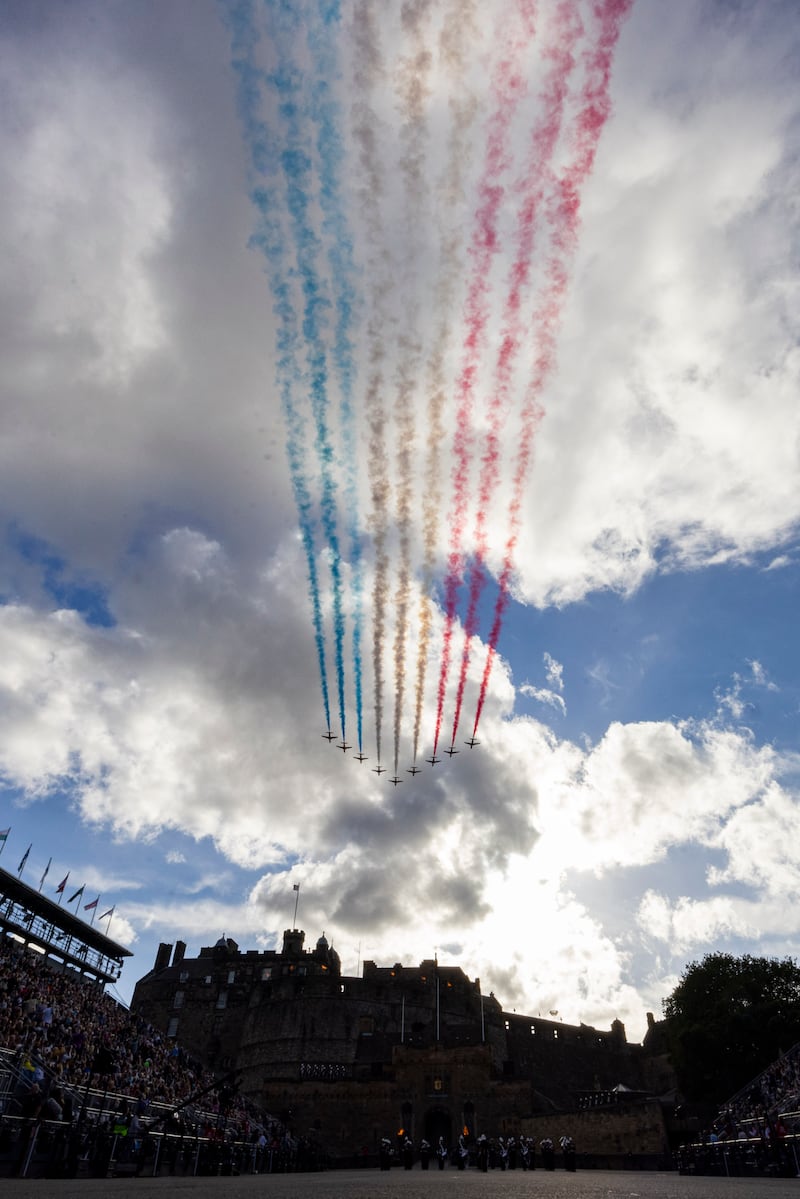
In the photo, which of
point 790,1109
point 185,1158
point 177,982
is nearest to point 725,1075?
point 790,1109

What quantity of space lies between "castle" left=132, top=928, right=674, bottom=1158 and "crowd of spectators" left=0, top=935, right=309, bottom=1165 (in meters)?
11.6

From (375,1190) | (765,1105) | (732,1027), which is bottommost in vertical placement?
(375,1190)

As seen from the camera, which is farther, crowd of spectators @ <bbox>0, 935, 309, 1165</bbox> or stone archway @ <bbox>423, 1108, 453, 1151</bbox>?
stone archway @ <bbox>423, 1108, 453, 1151</bbox>

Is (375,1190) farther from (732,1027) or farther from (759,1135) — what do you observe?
(732,1027)

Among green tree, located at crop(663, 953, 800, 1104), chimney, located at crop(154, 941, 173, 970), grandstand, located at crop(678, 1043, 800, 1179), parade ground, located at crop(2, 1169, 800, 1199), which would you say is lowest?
parade ground, located at crop(2, 1169, 800, 1199)

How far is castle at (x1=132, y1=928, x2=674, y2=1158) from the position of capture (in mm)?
53031

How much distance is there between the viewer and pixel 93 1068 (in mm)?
22484

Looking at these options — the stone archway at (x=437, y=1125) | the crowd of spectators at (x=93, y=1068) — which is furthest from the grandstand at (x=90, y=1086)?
the stone archway at (x=437, y=1125)

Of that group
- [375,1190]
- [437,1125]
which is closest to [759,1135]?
[375,1190]

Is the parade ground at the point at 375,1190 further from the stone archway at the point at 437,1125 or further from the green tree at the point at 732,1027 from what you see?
the stone archway at the point at 437,1125

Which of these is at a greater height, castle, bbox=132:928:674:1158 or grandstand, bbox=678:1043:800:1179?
castle, bbox=132:928:674:1158

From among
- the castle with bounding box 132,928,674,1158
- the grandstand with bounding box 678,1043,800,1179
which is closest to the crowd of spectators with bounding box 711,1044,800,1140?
the grandstand with bounding box 678,1043,800,1179

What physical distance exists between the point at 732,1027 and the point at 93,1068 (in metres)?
45.8

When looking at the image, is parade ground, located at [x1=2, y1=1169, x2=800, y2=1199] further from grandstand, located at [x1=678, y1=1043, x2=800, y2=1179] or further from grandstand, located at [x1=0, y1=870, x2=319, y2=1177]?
grandstand, located at [x1=678, y1=1043, x2=800, y2=1179]
